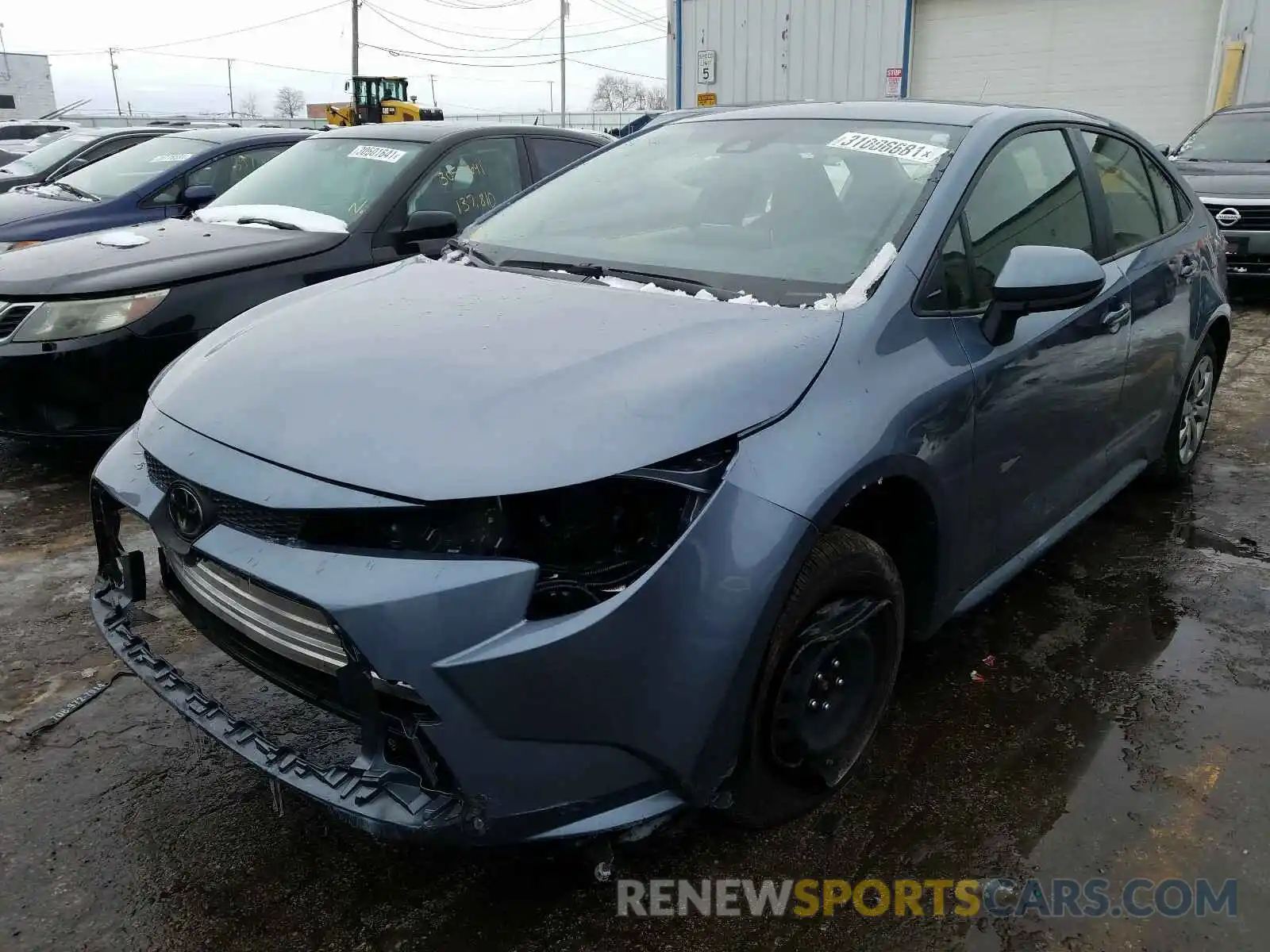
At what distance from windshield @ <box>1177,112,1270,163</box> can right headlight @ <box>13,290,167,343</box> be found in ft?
31.3

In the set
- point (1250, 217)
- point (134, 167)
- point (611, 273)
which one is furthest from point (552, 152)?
point (1250, 217)

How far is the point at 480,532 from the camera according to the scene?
→ 5.59 ft

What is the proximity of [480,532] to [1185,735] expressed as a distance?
6.67 feet

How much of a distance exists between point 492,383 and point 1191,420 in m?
3.49

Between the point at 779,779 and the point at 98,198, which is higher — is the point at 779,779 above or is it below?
below

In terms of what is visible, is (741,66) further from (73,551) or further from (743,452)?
(743,452)

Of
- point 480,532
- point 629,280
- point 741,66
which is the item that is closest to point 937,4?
point 741,66

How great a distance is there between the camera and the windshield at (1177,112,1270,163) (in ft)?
30.2

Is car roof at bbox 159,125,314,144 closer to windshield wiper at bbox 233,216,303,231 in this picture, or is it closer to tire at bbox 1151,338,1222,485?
windshield wiper at bbox 233,216,303,231

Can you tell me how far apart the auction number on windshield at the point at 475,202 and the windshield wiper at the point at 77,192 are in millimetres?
3024

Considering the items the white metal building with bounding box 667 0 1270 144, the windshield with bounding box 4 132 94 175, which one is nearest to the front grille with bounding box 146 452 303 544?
the windshield with bounding box 4 132 94 175

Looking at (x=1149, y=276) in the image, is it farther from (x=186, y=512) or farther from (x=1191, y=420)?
(x=186, y=512)

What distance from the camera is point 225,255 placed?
14.2 ft

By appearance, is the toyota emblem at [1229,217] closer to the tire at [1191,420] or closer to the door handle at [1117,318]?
the tire at [1191,420]
